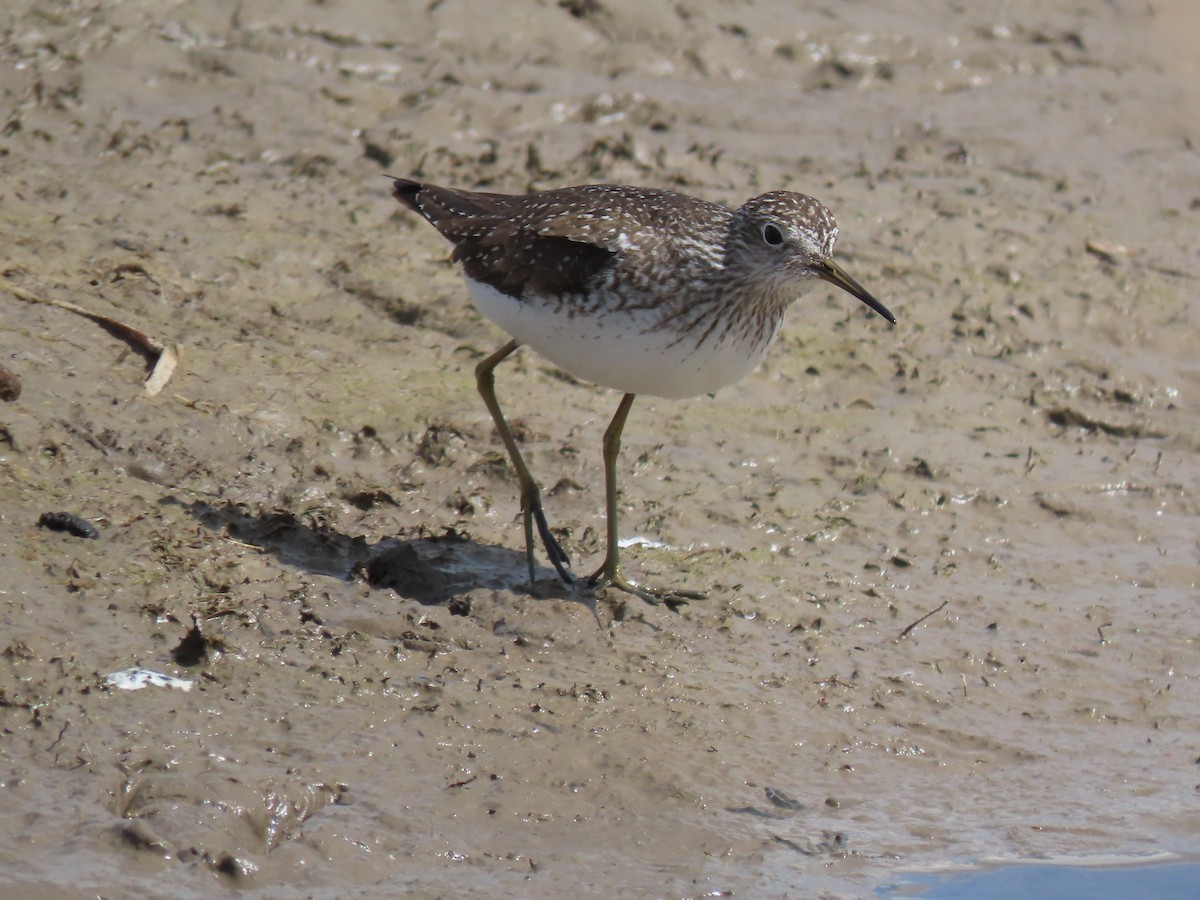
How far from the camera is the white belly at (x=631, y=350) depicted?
5938mm

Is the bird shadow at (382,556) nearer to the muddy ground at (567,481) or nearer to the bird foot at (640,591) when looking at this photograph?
the muddy ground at (567,481)

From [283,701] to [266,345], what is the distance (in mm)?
2542

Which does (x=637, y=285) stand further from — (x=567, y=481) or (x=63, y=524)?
(x=63, y=524)

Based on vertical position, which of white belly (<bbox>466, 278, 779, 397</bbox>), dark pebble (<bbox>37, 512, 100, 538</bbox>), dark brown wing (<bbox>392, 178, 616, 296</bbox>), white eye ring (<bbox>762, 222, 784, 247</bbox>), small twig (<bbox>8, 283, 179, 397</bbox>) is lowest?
dark pebble (<bbox>37, 512, 100, 538</bbox>)

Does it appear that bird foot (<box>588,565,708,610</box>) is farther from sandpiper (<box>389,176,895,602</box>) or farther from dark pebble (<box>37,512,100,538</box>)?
dark pebble (<box>37,512,100,538</box>)

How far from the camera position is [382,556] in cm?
609

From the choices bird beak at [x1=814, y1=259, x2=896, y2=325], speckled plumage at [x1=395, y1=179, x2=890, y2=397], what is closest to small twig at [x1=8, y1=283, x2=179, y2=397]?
speckled plumage at [x1=395, y1=179, x2=890, y2=397]

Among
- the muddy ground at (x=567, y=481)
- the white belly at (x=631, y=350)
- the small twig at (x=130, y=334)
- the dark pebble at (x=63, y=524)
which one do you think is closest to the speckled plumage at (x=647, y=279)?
the white belly at (x=631, y=350)

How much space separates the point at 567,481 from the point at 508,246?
121 centimetres

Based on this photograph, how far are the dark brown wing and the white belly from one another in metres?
0.10

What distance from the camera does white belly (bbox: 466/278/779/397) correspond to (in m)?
5.94

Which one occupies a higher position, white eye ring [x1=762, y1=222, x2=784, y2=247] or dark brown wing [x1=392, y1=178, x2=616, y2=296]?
white eye ring [x1=762, y1=222, x2=784, y2=247]

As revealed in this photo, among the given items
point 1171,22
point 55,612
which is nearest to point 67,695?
point 55,612

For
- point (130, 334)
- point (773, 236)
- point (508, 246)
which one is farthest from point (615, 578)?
point (130, 334)
